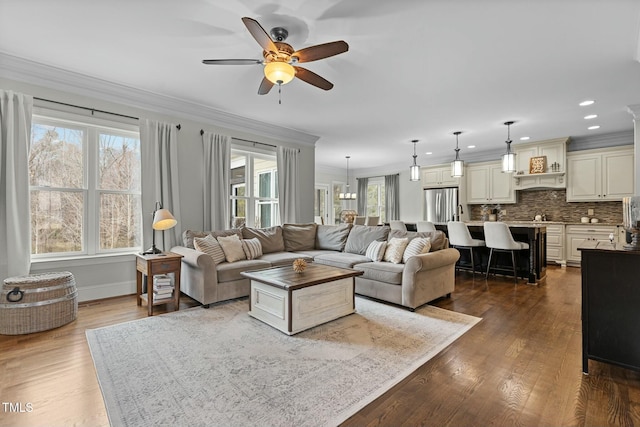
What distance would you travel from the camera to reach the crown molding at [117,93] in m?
3.26

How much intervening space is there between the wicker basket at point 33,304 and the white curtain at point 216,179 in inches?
79.4

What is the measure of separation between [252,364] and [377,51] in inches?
118

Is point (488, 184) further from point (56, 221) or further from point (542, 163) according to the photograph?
point (56, 221)

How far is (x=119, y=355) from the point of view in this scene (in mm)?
2365

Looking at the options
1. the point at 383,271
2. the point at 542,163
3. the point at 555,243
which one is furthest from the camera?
the point at 542,163

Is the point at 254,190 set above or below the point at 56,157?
below

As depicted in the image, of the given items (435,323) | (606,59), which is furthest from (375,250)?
(606,59)

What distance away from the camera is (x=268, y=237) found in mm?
4961

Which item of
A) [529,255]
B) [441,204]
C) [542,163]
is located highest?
[542,163]

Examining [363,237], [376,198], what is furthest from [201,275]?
[376,198]

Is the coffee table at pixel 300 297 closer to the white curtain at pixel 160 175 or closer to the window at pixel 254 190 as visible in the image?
the white curtain at pixel 160 175

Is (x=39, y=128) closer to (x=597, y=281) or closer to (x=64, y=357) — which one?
(x=64, y=357)

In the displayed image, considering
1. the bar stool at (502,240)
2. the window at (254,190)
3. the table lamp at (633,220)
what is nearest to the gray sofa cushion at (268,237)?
the window at (254,190)

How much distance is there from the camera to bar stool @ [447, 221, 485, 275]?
5303 millimetres
